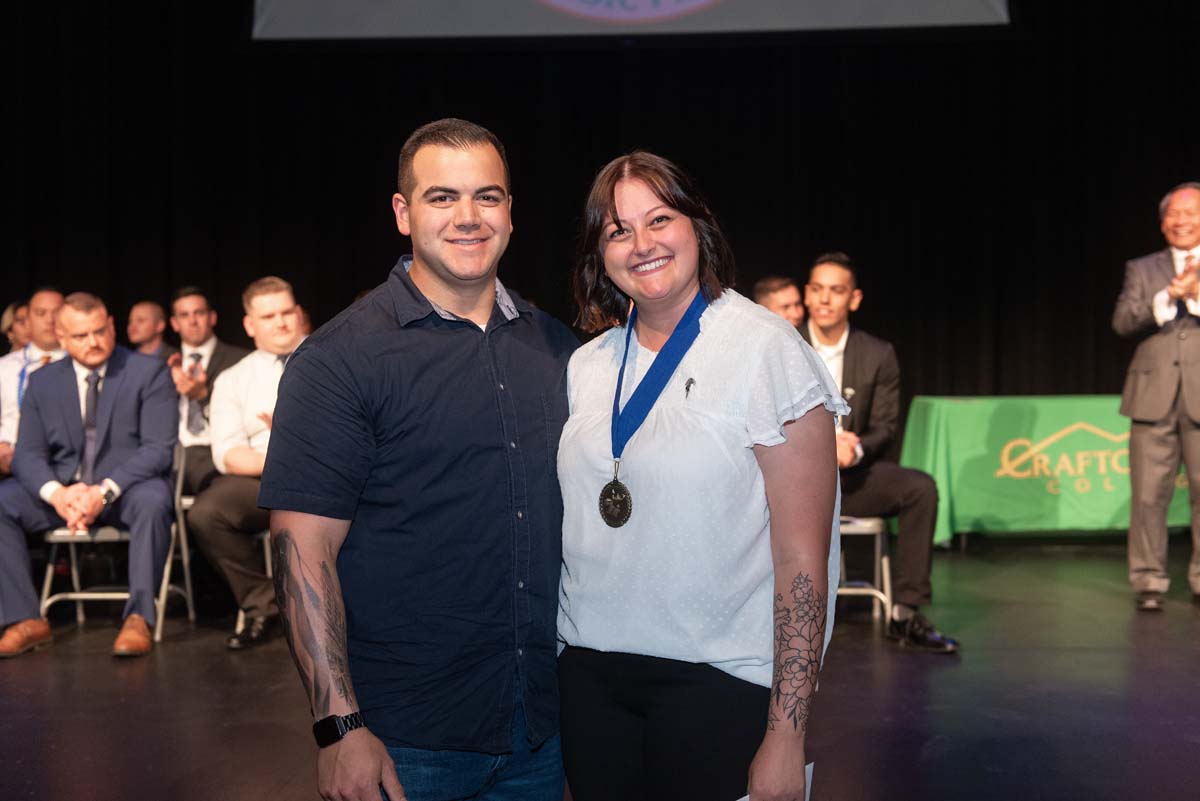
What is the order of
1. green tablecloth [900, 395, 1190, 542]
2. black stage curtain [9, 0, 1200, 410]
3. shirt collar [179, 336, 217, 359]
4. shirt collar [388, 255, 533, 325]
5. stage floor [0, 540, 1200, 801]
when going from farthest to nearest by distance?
black stage curtain [9, 0, 1200, 410], green tablecloth [900, 395, 1190, 542], shirt collar [179, 336, 217, 359], stage floor [0, 540, 1200, 801], shirt collar [388, 255, 533, 325]

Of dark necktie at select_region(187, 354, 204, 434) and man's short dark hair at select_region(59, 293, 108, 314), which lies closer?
man's short dark hair at select_region(59, 293, 108, 314)

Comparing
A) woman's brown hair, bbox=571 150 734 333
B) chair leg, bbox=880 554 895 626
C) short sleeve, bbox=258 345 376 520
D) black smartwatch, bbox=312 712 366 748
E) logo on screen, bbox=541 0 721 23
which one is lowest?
chair leg, bbox=880 554 895 626

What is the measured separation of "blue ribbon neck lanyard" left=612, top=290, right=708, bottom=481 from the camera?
1754 mm

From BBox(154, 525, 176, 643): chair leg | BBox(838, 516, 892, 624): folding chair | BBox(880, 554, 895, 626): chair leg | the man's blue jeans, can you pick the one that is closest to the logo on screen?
BBox(838, 516, 892, 624): folding chair

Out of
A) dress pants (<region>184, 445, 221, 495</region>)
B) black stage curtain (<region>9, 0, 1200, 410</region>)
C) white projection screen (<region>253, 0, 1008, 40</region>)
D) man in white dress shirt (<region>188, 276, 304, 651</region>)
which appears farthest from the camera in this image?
black stage curtain (<region>9, 0, 1200, 410</region>)

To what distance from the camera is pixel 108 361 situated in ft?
17.6

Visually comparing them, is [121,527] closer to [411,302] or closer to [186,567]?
[186,567]

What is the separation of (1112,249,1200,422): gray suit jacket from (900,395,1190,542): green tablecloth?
1.26 m

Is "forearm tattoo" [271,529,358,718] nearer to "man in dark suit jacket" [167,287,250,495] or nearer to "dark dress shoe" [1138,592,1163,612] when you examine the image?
"man in dark suit jacket" [167,287,250,495]

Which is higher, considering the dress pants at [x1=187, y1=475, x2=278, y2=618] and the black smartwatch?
the black smartwatch

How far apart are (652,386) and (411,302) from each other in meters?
0.44

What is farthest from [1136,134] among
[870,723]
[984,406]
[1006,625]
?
[870,723]

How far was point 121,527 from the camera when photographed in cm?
516

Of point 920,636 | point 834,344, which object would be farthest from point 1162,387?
point 920,636
